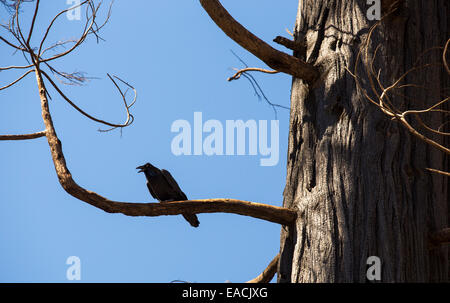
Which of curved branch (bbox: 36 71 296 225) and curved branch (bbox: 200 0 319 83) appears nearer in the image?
curved branch (bbox: 36 71 296 225)

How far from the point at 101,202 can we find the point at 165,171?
1955 millimetres

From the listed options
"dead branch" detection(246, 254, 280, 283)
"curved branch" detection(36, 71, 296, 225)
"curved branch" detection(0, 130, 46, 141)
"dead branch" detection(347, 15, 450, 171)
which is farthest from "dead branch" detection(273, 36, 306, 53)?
Result: "curved branch" detection(0, 130, 46, 141)

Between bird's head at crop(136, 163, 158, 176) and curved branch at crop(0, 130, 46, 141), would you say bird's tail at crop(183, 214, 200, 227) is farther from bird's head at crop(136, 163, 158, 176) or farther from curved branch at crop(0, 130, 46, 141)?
curved branch at crop(0, 130, 46, 141)

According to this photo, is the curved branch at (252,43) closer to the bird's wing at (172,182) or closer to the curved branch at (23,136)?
Answer: the curved branch at (23,136)

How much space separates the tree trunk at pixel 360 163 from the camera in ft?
9.19

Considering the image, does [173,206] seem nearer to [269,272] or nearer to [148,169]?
[269,272]

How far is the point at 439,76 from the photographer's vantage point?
333 cm

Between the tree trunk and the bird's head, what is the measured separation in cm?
206

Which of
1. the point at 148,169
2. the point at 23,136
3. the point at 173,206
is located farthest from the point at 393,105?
the point at 148,169

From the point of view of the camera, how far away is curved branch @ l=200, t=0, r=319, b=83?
3.11m

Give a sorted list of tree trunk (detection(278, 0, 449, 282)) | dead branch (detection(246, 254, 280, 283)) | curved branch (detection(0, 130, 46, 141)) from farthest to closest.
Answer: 1. dead branch (detection(246, 254, 280, 283))
2. curved branch (detection(0, 130, 46, 141))
3. tree trunk (detection(278, 0, 449, 282))

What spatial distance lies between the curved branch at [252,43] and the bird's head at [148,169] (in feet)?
7.25
